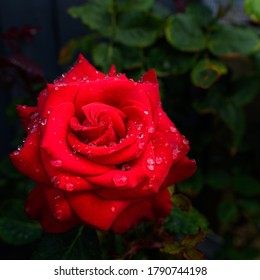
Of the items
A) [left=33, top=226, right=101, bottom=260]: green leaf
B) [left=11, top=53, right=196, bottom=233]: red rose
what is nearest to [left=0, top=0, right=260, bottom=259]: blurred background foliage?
[left=33, top=226, right=101, bottom=260]: green leaf

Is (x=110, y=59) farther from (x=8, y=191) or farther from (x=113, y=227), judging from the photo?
(x=113, y=227)

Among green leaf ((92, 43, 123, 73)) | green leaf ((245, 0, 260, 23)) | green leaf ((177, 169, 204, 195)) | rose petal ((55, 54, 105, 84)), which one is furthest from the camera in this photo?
green leaf ((177, 169, 204, 195))

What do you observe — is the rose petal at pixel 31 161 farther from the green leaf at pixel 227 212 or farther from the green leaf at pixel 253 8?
the green leaf at pixel 227 212

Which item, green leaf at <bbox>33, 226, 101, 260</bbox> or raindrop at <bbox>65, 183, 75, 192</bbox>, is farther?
green leaf at <bbox>33, 226, 101, 260</bbox>

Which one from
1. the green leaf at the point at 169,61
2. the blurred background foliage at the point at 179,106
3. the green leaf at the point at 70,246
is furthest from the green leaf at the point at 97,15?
the green leaf at the point at 70,246

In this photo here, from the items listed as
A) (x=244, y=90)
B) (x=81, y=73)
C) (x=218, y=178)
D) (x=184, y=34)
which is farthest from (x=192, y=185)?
(x=81, y=73)

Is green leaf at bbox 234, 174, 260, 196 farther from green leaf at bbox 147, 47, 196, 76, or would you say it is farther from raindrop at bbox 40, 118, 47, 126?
raindrop at bbox 40, 118, 47, 126

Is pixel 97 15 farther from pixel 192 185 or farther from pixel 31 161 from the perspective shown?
pixel 31 161
